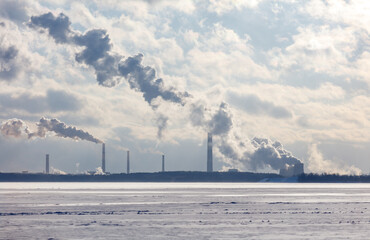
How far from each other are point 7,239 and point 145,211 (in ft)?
60.1

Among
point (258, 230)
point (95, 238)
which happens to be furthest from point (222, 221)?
point (95, 238)

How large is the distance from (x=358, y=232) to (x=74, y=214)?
63.9 ft

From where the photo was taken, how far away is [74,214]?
42.2 meters

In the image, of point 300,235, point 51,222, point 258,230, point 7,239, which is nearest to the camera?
point 7,239

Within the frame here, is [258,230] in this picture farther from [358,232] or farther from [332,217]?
[332,217]

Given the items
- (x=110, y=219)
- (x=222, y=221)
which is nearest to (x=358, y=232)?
(x=222, y=221)

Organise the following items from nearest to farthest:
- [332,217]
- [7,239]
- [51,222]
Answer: [7,239]
[51,222]
[332,217]

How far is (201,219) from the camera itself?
38281 mm

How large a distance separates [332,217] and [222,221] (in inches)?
303

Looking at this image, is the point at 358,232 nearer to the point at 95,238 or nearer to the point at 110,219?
the point at 95,238

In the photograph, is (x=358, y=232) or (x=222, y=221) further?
(x=222, y=221)

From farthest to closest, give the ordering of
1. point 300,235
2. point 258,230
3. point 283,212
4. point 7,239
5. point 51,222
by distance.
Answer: point 283,212, point 51,222, point 258,230, point 300,235, point 7,239

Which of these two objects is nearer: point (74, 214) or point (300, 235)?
point (300, 235)

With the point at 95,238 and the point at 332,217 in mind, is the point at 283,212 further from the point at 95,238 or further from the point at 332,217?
the point at 95,238
